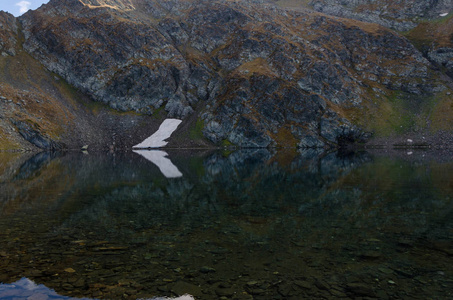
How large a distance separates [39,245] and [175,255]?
22.6 feet

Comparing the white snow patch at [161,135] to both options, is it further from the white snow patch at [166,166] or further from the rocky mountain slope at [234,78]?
the white snow patch at [166,166]

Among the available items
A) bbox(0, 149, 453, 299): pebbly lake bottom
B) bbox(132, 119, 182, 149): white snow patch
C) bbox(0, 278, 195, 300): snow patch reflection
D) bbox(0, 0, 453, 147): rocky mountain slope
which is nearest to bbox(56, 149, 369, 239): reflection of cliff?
bbox(0, 149, 453, 299): pebbly lake bottom

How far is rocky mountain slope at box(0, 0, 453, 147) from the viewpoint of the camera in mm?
137875

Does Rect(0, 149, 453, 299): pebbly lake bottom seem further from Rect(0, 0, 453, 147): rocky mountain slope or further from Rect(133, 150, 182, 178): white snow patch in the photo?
Rect(0, 0, 453, 147): rocky mountain slope

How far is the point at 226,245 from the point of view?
1390 cm

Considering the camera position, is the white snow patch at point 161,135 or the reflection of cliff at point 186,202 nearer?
the reflection of cliff at point 186,202

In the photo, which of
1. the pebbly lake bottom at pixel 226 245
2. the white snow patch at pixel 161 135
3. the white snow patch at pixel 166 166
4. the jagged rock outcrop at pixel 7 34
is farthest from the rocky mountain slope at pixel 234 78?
the pebbly lake bottom at pixel 226 245

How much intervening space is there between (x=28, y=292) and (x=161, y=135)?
134161mm

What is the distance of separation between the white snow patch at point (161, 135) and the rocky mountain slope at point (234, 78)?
167 inches

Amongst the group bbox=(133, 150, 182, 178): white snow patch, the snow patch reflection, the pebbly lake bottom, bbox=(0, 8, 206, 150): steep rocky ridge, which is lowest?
bbox=(133, 150, 182, 178): white snow patch

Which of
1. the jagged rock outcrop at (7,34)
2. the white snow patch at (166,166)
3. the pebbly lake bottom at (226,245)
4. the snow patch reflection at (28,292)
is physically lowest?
the white snow patch at (166,166)

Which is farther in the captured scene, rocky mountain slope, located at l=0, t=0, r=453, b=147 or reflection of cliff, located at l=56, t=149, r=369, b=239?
rocky mountain slope, located at l=0, t=0, r=453, b=147

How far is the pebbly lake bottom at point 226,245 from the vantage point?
31.9 ft

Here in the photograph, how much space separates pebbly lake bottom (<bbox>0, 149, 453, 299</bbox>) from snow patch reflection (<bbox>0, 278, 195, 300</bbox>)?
6cm
